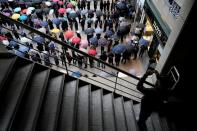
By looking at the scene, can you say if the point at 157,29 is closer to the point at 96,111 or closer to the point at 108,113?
the point at 108,113

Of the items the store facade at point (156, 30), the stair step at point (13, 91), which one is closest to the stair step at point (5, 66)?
the stair step at point (13, 91)

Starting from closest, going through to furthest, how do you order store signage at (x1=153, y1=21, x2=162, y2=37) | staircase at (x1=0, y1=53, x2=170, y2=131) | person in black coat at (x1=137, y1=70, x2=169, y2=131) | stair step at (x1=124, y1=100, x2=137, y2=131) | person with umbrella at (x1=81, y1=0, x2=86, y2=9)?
staircase at (x1=0, y1=53, x2=170, y2=131), person in black coat at (x1=137, y1=70, x2=169, y2=131), stair step at (x1=124, y1=100, x2=137, y2=131), store signage at (x1=153, y1=21, x2=162, y2=37), person with umbrella at (x1=81, y1=0, x2=86, y2=9)

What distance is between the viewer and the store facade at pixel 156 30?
1062cm

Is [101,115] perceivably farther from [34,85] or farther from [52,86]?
[34,85]

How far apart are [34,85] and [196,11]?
498 cm

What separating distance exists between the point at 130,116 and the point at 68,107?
2255mm

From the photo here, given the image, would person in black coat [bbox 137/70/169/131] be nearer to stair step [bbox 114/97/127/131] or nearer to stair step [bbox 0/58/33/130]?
stair step [bbox 114/97/127/131]

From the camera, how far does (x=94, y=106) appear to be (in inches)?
→ 236

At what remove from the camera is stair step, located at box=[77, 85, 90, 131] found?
514 centimetres

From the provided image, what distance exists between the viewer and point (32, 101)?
15.3 ft

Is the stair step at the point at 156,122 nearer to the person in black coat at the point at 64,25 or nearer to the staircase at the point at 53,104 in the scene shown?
the staircase at the point at 53,104

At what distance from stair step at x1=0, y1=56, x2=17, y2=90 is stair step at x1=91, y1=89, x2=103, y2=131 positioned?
99.7 inches

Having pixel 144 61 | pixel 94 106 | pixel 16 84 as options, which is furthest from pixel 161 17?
pixel 16 84

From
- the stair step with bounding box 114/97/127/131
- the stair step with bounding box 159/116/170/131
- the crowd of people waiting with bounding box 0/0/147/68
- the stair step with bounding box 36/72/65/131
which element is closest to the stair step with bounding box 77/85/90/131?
the stair step with bounding box 36/72/65/131
